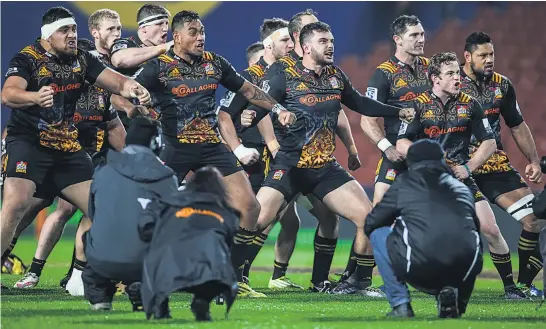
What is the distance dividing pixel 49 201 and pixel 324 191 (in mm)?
2421

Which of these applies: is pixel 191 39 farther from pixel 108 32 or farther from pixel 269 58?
pixel 269 58

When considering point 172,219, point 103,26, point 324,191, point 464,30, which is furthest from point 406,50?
point 464,30

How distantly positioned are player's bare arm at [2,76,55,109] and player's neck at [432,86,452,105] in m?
3.42

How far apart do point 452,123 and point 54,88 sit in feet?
11.6

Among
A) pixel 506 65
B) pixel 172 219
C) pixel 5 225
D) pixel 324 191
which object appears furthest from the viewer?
pixel 506 65

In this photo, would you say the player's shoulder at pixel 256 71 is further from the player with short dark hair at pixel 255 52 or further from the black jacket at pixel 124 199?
the black jacket at pixel 124 199

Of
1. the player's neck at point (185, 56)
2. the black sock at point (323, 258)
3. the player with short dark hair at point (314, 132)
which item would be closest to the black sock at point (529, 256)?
the player with short dark hair at point (314, 132)

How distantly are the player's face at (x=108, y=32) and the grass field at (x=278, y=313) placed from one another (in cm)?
239

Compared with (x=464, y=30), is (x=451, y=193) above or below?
below

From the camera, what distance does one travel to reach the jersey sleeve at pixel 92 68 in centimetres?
1019

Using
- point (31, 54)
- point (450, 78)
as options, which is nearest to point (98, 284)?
point (31, 54)

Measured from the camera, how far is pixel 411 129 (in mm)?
10914

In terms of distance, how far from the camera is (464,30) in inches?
741

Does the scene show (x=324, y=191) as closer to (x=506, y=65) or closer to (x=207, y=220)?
(x=207, y=220)
